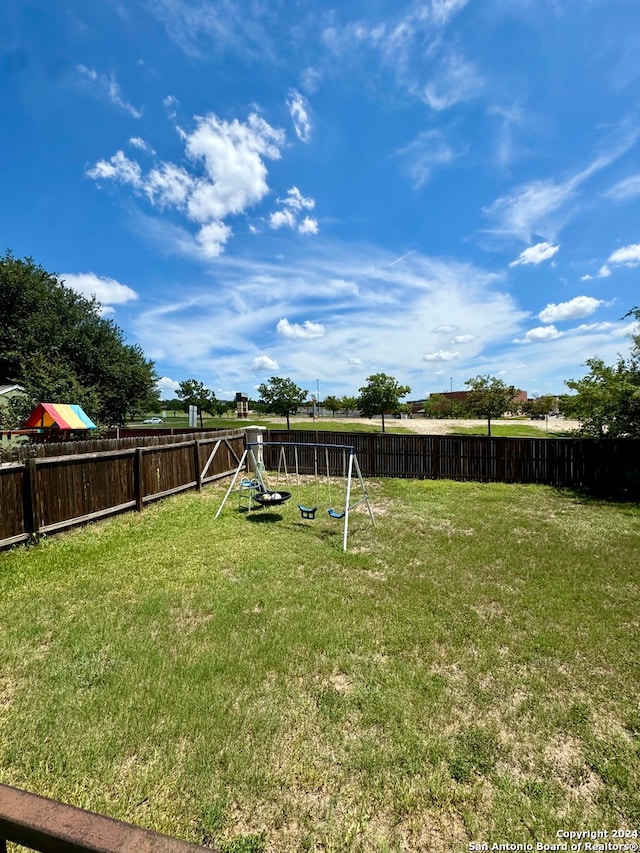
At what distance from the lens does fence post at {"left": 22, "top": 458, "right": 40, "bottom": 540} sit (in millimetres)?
5651

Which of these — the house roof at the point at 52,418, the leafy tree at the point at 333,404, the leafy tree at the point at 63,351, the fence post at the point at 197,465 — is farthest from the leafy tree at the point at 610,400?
the leafy tree at the point at 333,404

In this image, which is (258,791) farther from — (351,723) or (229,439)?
(229,439)

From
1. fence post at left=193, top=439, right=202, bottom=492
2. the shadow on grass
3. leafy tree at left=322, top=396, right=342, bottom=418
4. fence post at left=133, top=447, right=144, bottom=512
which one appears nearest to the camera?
the shadow on grass

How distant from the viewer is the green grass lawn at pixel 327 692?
1991mm

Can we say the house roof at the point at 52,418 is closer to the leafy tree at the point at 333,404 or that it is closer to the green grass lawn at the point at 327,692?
the green grass lawn at the point at 327,692

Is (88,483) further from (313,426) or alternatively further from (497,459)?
(313,426)

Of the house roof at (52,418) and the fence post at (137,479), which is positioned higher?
the house roof at (52,418)

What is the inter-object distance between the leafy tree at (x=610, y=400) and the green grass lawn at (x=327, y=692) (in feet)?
16.9

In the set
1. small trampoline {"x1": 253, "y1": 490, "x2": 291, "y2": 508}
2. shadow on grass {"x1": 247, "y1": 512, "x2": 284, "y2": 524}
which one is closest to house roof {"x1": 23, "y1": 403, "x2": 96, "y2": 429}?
shadow on grass {"x1": 247, "y1": 512, "x2": 284, "y2": 524}

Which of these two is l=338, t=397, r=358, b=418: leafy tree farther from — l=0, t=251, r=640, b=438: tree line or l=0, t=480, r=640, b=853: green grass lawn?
l=0, t=480, r=640, b=853: green grass lawn

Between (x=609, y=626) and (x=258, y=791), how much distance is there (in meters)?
3.55

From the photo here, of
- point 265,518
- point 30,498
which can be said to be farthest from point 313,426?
point 30,498

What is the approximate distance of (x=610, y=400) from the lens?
934 cm

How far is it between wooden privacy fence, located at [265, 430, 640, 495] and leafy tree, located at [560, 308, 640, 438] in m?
0.41
